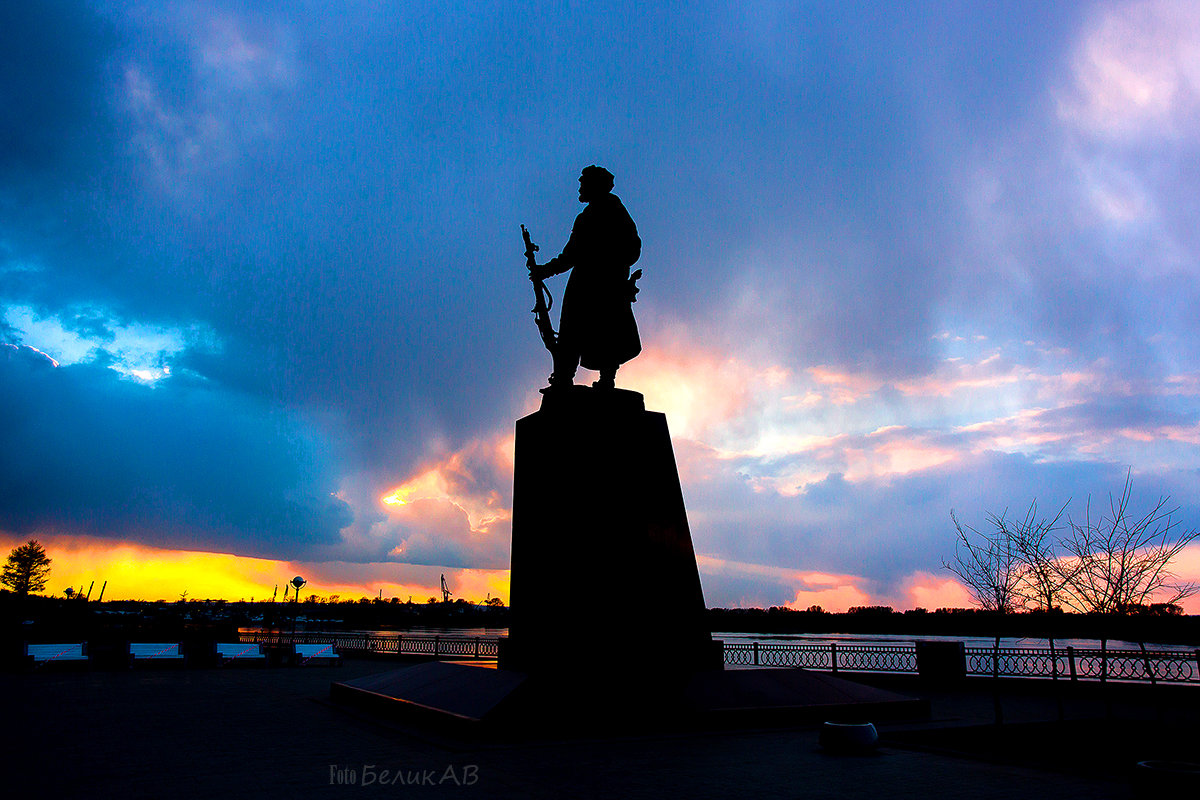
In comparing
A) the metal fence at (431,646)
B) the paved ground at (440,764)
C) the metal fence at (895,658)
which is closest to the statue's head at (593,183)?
the paved ground at (440,764)

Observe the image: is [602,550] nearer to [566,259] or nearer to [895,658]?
[566,259]

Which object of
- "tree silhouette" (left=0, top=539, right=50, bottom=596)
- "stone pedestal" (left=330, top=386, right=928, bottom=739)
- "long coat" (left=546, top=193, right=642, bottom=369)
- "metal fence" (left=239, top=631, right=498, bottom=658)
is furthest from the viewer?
"tree silhouette" (left=0, top=539, right=50, bottom=596)

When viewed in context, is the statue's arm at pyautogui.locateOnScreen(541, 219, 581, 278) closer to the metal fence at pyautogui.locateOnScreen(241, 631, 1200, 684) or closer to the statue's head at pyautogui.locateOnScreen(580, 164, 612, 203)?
the statue's head at pyautogui.locateOnScreen(580, 164, 612, 203)

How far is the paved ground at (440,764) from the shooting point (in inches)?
247

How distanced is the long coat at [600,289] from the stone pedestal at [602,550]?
2.52ft

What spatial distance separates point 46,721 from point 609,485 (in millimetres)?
8364

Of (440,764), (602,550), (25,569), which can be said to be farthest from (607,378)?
(25,569)

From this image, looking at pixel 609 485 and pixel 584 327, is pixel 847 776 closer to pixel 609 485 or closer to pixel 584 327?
pixel 609 485

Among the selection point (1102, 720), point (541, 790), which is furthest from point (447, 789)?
point (1102, 720)

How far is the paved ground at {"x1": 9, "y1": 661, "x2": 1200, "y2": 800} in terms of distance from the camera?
20.6ft

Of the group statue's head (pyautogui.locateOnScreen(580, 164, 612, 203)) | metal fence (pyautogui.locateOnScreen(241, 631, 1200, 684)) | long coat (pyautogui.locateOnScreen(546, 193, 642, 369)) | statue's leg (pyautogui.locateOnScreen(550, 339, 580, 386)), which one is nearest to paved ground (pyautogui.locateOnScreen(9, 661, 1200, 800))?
metal fence (pyautogui.locateOnScreen(241, 631, 1200, 684))

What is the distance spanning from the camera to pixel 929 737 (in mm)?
9000

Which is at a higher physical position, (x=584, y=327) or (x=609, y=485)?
(x=584, y=327)

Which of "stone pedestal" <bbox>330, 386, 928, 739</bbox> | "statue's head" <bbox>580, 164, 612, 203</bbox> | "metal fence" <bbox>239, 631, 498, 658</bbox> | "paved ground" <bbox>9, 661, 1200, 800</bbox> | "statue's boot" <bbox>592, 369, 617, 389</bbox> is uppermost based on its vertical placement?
"statue's head" <bbox>580, 164, 612, 203</bbox>
